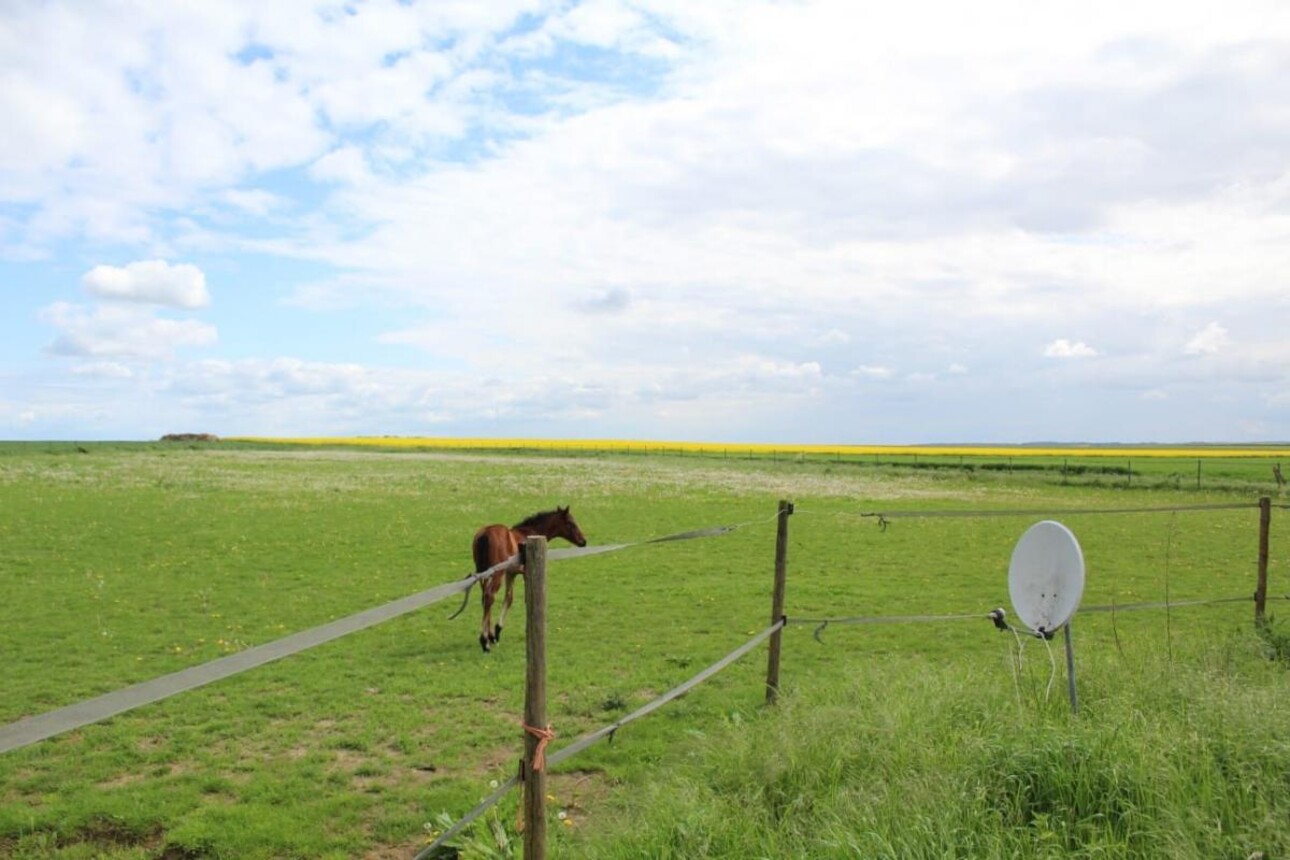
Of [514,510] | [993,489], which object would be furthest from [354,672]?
[993,489]

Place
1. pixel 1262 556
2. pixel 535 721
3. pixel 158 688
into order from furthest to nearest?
pixel 1262 556 < pixel 535 721 < pixel 158 688

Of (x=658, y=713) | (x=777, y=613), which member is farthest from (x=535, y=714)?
(x=658, y=713)

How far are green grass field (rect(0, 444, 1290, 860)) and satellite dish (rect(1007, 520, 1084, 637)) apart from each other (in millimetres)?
563

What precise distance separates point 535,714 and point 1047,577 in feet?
12.5

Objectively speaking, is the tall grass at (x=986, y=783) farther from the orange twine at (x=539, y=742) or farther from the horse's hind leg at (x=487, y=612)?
the horse's hind leg at (x=487, y=612)

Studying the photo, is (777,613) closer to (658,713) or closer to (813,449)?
(658,713)

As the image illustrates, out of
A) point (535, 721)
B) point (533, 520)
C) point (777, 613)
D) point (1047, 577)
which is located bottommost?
point (777, 613)

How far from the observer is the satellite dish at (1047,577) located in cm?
556

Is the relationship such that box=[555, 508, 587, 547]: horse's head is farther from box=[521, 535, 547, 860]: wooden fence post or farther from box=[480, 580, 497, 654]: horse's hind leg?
box=[521, 535, 547, 860]: wooden fence post

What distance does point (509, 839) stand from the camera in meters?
4.55

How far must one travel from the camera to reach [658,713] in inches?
303

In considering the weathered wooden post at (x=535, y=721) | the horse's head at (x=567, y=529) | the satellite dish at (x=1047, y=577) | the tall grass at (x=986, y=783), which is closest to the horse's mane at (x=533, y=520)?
the horse's head at (x=567, y=529)

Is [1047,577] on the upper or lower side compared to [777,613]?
upper

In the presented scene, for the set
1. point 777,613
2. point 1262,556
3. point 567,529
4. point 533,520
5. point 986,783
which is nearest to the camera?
point 986,783
